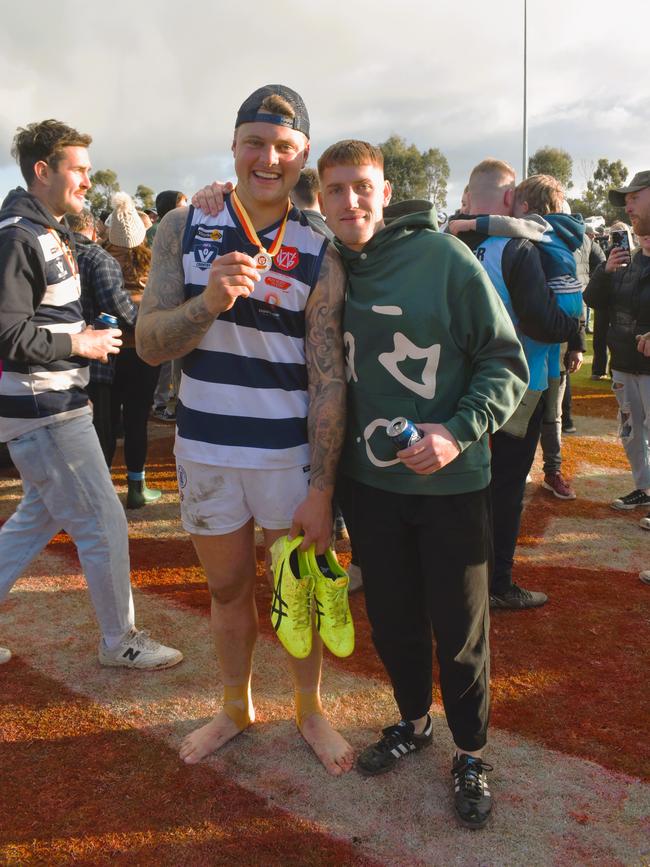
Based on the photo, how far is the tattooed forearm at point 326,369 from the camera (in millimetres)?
2354

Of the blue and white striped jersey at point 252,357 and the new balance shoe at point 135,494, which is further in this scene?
the new balance shoe at point 135,494

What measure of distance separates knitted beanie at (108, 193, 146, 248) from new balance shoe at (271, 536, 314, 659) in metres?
3.84

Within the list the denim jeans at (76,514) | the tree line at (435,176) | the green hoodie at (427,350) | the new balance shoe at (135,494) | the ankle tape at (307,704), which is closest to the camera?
the green hoodie at (427,350)

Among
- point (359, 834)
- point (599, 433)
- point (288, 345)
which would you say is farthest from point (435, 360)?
point (599, 433)

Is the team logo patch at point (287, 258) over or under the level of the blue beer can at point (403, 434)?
over

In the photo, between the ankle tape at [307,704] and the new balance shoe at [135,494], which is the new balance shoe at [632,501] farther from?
the new balance shoe at [135,494]

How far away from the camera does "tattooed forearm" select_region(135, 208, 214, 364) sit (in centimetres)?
220

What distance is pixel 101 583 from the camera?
3246 millimetres

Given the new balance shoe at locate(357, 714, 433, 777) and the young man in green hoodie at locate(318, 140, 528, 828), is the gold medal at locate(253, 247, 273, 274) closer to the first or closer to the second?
the young man in green hoodie at locate(318, 140, 528, 828)

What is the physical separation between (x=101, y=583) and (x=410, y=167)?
195ft

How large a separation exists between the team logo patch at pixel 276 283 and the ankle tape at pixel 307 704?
170cm

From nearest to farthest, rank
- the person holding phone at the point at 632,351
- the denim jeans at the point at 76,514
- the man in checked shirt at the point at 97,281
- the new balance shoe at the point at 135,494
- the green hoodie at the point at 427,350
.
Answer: the green hoodie at the point at 427,350, the denim jeans at the point at 76,514, the man in checked shirt at the point at 97,281, the person holding phone at the point at 632,351, the new balance shoe at the point at 135,494

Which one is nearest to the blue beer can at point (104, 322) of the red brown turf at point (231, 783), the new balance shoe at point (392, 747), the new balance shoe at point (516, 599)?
the red brown turf at point (231, 783)

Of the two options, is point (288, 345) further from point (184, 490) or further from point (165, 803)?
point (165, 803)
